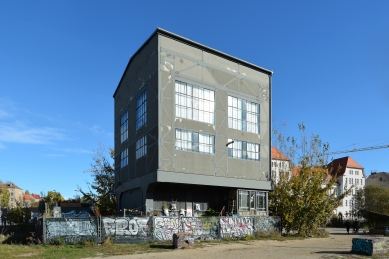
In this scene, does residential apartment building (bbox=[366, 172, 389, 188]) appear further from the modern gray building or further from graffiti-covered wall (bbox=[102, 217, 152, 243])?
graffiti-covered wall (bbox=[102, 217, 152, 243])

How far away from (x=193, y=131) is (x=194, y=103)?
2306 mm

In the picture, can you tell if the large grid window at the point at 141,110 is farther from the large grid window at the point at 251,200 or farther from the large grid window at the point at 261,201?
the large grid window at the point at 261,201

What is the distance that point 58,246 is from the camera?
2183cm

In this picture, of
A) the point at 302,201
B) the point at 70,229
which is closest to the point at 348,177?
the point at 302,201

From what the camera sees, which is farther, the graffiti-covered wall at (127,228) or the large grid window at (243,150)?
the large grid window at (243,150)

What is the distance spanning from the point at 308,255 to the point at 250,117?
16.5 meters

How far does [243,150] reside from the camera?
108 ft

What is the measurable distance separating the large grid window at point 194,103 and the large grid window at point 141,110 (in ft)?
11.3

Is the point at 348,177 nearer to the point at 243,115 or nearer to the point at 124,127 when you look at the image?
the point at 243,115

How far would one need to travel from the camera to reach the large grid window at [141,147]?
30.7 meters

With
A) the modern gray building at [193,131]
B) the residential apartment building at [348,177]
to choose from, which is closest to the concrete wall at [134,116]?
the modern gray building at [193,131]

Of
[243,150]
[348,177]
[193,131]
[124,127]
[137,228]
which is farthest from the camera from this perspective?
[348,177]

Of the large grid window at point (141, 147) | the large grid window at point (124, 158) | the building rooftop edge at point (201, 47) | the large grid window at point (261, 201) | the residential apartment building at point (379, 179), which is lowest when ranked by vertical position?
the residential apartment building at point (379, 179)

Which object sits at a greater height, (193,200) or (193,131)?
(193,131)
